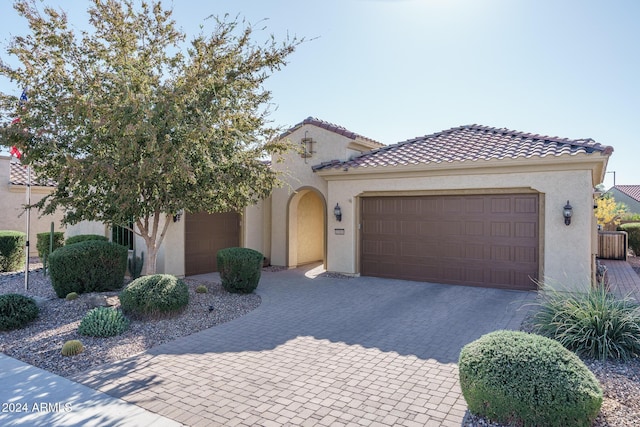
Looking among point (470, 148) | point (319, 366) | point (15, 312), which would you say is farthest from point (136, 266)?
point (470, 148)

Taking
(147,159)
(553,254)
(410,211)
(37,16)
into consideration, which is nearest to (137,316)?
(147,159)

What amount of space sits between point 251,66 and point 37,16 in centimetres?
405

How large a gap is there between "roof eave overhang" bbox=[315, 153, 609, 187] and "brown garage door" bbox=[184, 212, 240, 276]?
3926mm

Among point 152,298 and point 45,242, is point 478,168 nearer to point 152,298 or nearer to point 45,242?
point 152,298

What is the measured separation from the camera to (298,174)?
15297mm

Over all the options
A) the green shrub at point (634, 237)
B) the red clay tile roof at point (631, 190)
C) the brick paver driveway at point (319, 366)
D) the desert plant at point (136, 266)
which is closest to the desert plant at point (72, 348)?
the brick paver driveway at point (319, 366)

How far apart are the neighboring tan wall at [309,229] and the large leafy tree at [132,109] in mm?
7453

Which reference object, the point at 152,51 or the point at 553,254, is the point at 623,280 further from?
the point at 152,51

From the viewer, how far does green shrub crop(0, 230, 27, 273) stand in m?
14.5

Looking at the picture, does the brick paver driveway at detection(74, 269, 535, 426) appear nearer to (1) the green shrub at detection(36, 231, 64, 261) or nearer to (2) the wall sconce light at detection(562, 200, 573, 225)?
(2) the wall sconce light at detection(562, 200, 573, 225)

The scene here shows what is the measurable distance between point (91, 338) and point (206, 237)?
7194mm

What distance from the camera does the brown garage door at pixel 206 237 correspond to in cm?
1344

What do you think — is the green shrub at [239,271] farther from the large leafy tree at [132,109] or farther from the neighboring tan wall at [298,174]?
the neighboring tan wall at [298,174]

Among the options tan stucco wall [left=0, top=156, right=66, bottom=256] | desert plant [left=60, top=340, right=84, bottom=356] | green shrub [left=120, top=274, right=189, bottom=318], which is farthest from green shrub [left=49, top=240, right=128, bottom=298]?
tan stucco wall [left=0, top=156, right=66, bottom=256]
